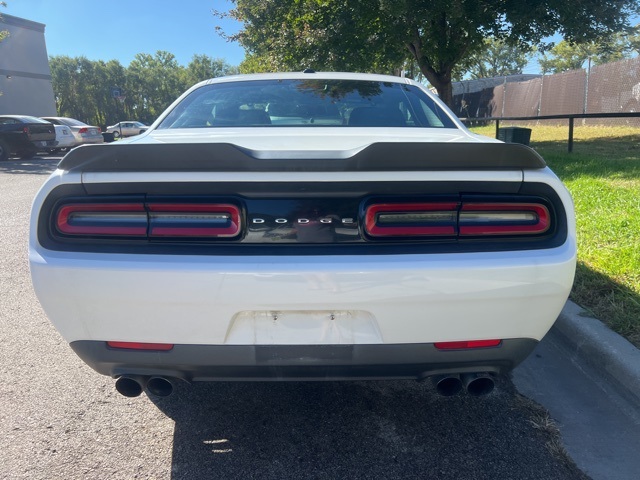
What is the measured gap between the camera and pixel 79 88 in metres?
64.1

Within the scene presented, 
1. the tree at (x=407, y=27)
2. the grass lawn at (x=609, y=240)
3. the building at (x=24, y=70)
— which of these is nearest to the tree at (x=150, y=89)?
the building at (x=24, y=70)

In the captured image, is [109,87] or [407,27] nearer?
[407,27]

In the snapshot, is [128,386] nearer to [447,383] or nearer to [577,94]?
[447,383]

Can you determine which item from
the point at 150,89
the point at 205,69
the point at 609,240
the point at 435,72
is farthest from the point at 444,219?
the point at 205,69

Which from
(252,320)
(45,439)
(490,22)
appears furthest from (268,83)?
(490,22)

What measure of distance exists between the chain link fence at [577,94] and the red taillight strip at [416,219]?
532 inches

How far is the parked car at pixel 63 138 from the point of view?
19.3 m

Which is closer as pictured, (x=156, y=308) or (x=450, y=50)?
(x=156, y=308)

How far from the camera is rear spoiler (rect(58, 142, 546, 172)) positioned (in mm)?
1951

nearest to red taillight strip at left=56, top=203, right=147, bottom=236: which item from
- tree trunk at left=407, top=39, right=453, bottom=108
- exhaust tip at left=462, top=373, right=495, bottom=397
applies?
exhaust tip at left=462, top=373, right=495, bottom=397

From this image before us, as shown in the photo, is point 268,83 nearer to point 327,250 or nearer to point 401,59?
point 327,250

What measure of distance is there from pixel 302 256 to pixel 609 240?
366 cm

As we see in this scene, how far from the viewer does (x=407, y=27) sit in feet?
48.0

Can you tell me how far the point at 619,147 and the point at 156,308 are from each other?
12750 mm
